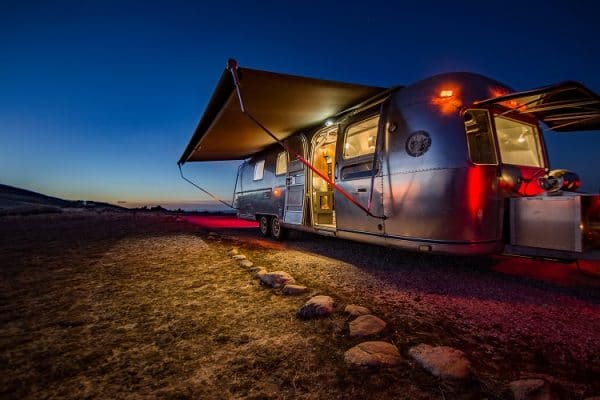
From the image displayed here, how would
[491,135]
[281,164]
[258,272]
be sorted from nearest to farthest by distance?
[491,135] < [258,272] < [281,164]

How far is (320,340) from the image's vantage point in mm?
2238

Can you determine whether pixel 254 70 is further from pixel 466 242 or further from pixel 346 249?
pixel 346 249

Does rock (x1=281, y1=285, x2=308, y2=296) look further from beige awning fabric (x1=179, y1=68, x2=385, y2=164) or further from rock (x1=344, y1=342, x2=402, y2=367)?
beige awning fabric (x1=179, y1=68, x2=385, y2=164)

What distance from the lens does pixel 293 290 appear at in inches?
131

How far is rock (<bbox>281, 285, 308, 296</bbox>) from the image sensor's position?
3.31 meters

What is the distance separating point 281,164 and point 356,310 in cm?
618

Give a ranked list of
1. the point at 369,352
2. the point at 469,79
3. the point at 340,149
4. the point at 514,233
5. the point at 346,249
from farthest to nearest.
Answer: the point at 346,249, the point at 340,149, the point at 469,79, the point at 514,233, the point at 369,352

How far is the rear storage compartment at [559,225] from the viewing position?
3014mm

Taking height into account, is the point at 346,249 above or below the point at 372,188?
below

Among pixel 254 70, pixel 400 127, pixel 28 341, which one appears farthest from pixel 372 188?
pixel 28 341

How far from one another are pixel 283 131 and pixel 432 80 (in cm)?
379

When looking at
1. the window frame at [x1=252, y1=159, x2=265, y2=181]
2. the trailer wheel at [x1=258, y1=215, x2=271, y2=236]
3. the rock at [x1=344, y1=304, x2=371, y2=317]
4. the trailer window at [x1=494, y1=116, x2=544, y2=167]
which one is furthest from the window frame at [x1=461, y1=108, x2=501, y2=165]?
the window frame at [x1=252, y1=159, x2=265, y2=181]

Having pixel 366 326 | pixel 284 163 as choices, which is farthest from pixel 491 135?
pixel 284 163

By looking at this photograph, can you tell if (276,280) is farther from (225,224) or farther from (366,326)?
(225,224)
